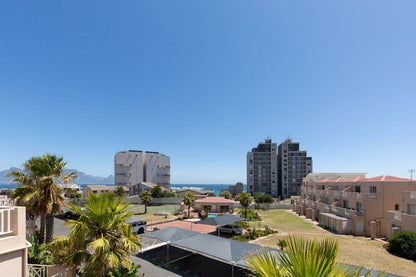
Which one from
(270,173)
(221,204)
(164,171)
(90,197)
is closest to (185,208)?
(221,204)

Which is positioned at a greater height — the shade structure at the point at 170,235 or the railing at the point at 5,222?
the railing at the point at 5,222

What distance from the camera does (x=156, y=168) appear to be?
3858 inches

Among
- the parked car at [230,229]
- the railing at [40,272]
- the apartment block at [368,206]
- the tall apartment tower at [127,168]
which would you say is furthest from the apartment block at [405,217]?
the tall apartment tower at [127,168]

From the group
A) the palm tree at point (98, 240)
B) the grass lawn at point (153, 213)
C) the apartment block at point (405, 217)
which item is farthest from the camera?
the grass lawn at point (153, 213)

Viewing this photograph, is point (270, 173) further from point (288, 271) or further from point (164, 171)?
point (288, 271)

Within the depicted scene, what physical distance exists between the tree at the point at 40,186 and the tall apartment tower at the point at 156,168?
82.3 meters

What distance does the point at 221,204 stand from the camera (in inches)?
1807

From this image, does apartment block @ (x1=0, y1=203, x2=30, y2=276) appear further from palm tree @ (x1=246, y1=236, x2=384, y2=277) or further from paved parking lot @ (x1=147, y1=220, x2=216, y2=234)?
paved parking lot @ (x1=147, y1=220, x2=216, y2=234)

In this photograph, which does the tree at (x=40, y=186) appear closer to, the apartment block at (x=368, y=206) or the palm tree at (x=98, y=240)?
the palm tree at (x=98, y=240)

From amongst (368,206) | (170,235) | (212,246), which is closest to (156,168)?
(368,206)

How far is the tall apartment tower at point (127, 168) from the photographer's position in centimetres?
8938

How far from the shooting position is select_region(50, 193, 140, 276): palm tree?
816 cm

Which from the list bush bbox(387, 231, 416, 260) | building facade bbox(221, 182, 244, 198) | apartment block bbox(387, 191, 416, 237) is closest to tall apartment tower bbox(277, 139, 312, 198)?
building facade bbox(221, 182, 244, 198)

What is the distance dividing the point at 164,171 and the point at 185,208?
5905 cm
